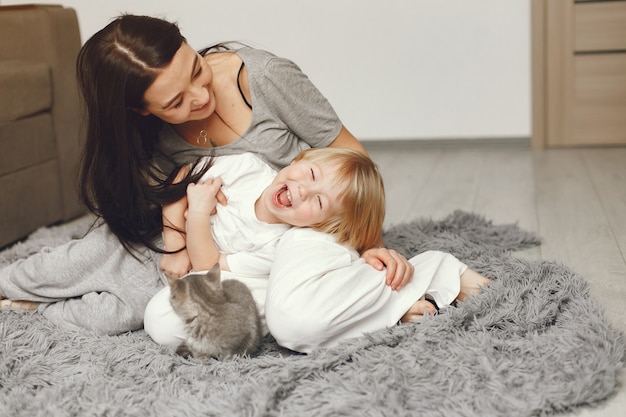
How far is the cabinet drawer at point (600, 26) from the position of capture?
3279mm

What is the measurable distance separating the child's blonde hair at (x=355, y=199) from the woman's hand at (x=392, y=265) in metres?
0.04

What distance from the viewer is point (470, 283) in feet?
5.07

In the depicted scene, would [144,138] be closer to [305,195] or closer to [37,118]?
[305,195]

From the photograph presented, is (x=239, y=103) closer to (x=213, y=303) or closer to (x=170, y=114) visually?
(x=170, y=114)

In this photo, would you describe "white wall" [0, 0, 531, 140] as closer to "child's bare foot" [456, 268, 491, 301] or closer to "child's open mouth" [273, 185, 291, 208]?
"child's bare foot" [456, 268, 491, 301]

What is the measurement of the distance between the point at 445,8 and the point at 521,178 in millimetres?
954

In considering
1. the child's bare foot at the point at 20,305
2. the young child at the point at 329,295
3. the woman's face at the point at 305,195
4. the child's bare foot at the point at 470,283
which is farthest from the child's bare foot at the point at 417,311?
the child's bare foot at the point at 20,305

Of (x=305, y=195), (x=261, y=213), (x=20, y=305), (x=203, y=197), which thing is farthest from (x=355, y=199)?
(x=20, y=305)

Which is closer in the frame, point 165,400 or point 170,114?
point 165,400

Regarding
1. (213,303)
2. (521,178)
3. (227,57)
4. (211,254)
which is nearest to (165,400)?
(213,303)

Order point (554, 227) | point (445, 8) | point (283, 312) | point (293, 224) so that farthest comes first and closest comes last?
point (445, 8) → point (554, 227) → point (293, 224) → point (283, 312)

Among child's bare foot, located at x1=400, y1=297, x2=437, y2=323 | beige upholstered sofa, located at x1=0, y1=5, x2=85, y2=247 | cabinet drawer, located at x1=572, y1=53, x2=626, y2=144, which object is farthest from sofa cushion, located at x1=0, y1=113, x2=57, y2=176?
cabinet drawer, located at x1=572, y1=53, x2=626, y2=144

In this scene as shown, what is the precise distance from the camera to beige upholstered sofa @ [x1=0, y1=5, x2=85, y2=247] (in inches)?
89.6

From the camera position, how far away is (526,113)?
3.44 m
